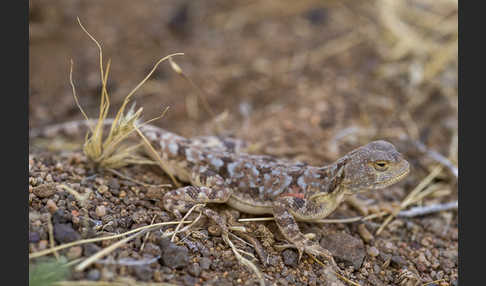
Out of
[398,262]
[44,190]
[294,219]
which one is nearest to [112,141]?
[44,190]

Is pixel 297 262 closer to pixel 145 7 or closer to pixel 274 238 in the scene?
pixel 274 238

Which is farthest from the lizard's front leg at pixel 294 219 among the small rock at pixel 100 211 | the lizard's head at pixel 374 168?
the small rock at pixel 100 211

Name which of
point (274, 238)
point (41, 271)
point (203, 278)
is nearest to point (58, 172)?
point (41, 271)

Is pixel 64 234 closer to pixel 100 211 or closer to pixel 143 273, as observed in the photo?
pixel 100 211

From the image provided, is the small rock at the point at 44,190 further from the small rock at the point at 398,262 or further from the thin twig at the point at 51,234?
the small rock at the point at 398,262

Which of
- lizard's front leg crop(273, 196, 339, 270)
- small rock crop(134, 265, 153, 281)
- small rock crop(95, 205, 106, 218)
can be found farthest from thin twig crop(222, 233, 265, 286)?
small rock crop(95, 205, 106, 218)
